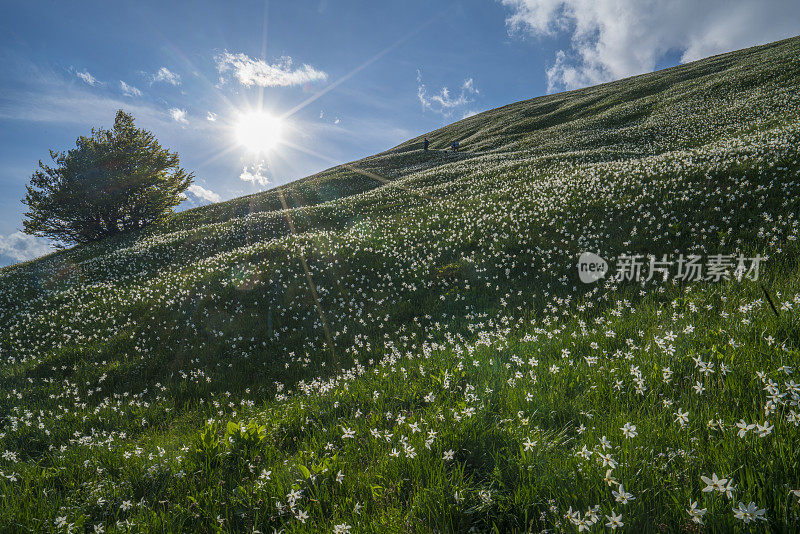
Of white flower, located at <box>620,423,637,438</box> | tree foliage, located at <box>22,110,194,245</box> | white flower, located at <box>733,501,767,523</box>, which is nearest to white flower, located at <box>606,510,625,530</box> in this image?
white flower, located at <box>733,501,767,523</box>

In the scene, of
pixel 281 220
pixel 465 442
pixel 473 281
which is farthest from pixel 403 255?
pixel 281 220

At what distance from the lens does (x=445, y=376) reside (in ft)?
15.8

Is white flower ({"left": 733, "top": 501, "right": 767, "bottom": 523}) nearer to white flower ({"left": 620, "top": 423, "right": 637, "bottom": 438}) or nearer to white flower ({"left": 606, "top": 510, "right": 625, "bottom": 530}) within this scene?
white flower ({"left": 606, "top": 510, "right": 625, "bottom": 530})

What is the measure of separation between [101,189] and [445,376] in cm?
4329

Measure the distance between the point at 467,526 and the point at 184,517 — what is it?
2.55m

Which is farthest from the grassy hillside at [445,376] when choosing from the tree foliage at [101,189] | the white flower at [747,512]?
the tree foliage at [101,189]

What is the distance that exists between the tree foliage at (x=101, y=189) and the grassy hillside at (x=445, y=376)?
67.5ft

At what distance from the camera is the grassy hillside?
8.61 feet

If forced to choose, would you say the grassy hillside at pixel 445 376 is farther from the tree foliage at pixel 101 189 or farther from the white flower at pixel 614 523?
the tree foliage at pixel 101 189

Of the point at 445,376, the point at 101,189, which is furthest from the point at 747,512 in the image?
the point at 101,189

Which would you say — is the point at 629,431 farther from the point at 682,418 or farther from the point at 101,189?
the point at 101,189

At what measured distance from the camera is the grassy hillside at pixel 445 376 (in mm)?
2625

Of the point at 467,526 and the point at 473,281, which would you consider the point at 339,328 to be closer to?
the point at 473,281

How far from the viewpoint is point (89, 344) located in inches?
414
